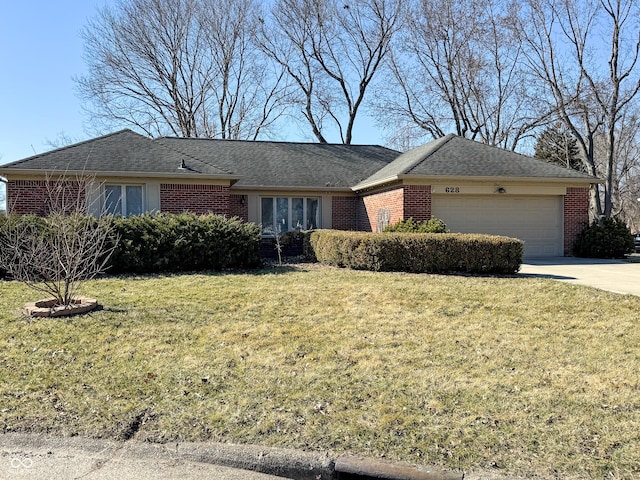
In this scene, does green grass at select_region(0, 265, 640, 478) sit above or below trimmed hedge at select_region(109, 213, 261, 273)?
below

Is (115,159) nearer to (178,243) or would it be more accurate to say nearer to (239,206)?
(239,206)

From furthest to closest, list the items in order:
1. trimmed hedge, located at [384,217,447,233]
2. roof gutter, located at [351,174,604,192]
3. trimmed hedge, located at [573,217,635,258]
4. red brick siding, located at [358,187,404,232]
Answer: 1. trimmed hedge, located at [573,217,635,258]
2. red brick siding, located at [358,187,404,232]
3. roof gutter, located at [351,174,604,192]
4. trimmed hedge, located at [384,217,447,233]

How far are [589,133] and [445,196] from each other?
12.3 metres

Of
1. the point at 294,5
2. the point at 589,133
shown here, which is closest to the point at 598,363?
the point at 589,133

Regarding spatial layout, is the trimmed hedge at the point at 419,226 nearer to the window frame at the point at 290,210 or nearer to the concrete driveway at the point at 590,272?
the concrete driveway at the point at 590,272

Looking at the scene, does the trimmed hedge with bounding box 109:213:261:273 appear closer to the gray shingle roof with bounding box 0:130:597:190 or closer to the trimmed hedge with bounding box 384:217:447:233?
the gray shingle roof with bounding box 0:130:597:190

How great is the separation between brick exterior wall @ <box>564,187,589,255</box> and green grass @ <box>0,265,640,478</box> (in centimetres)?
890

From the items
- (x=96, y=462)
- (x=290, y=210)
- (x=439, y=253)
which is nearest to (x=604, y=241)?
(x=439, y=253)

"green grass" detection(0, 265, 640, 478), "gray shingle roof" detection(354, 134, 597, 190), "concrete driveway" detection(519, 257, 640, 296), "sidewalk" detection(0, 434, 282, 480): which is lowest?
"sidewalk" detection(0, 434, 282, 480)

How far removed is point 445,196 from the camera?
15641 millimetres

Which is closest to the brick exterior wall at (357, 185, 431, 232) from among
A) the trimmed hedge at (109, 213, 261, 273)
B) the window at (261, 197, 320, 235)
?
the window at (261, 197, 320, 235)

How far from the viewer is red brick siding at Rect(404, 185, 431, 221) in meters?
15.2

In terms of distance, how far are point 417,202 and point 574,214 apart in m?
5.48

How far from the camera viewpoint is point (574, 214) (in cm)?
1634
